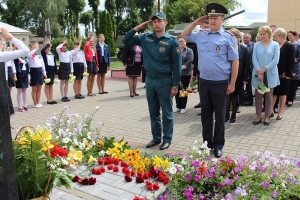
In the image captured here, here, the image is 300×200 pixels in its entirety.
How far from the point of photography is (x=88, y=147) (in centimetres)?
473

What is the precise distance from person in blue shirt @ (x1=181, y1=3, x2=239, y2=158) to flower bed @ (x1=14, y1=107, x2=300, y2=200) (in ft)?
3.06

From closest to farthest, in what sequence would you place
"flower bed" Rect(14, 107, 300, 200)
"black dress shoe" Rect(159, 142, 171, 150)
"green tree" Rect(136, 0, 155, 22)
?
"flower bed" Rect(14, 107, 300, 200), "black dress shoe" Rect(159, 142, 171, 150), "green tree" Rect(136, 0, 155, 22)

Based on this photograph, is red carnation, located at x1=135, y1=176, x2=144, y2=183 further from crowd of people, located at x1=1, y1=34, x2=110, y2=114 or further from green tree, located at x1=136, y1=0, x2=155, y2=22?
Result: green tree, located at x1=136, y1=0, x2=155, y2=22

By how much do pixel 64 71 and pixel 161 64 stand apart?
5805mm

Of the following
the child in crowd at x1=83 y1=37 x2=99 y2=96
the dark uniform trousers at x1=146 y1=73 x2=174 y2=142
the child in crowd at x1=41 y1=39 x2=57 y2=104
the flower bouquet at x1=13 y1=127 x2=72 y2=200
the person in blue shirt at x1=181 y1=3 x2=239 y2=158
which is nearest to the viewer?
the flower bouquet at x1=13 y1=127 x2=72 y2=200

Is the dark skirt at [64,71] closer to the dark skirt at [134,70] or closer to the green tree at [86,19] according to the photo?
the dark skirt at [134,70]

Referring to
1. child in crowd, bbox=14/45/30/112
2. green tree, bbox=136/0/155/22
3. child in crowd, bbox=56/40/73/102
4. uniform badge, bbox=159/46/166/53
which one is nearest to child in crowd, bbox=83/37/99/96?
child in crowd, bbox=56/40/73/102

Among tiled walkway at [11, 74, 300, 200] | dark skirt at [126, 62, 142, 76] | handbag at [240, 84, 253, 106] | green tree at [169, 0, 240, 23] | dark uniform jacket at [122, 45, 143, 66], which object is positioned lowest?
tiled walkway at [11, 74, 300, 200]

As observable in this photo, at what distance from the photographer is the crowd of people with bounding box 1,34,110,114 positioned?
852 cm

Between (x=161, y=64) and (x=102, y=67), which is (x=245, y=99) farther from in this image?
(x=102, y=67)

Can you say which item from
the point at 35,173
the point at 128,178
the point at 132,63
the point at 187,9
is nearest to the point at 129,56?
the point at 132,63

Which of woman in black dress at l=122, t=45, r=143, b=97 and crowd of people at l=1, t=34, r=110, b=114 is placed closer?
crowd of people at l=1, t=34, r=110, b=114

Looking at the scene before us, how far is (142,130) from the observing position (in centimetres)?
643

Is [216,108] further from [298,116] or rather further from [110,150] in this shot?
[298,116]
